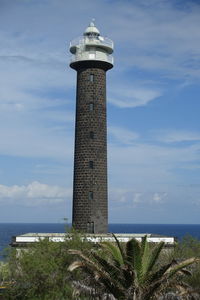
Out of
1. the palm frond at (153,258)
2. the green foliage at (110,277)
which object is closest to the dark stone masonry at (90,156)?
the green foliage at (110,277)

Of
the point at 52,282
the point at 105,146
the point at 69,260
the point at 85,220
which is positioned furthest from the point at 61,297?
the point at 105,146

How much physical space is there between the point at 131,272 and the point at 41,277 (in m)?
8.47

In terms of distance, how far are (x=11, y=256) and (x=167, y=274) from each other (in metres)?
12.3

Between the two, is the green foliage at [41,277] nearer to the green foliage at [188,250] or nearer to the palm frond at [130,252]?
the palm frond at [130,252]

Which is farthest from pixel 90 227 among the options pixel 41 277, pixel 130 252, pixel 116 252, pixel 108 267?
pixel 130 252

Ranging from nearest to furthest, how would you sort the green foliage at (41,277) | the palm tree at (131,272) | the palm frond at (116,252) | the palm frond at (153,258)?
the palm tree at (131,272)
the palm frond at (153,258)
the palm frond at (116,252)
the green foliage at (41,277)

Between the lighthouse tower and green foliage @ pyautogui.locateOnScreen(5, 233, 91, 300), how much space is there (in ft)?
51.3

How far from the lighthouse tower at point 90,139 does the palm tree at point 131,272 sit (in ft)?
78.4

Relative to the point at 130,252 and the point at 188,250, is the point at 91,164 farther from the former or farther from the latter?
the point at 130,252

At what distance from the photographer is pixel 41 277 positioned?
24000 millimetres

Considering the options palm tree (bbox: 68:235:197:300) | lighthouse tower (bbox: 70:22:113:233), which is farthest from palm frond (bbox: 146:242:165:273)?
lighthouse tower (bbox: 70:22:113:233)

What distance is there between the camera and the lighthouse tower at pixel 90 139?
41688 millimetres

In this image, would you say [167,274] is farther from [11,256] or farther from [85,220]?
[85,220]

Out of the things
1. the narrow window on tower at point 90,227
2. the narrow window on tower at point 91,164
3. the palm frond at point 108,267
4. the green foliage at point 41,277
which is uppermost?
the narrow window on tower at point 91,164
